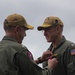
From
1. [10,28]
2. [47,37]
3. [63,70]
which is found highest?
[10,28]

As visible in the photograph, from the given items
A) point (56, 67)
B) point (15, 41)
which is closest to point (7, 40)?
point (15, 41)

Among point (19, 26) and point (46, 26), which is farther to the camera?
point (46, 26)

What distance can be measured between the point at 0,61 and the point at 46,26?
2.37 m

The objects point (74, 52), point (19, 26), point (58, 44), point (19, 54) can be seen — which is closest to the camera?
point (19, 54)

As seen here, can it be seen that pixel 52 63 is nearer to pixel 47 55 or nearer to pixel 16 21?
pixel 47 55

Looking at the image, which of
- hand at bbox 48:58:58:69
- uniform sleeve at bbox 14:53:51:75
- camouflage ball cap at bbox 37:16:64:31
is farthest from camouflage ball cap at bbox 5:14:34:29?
camouflage ball cap at bbox 37:16:64:31

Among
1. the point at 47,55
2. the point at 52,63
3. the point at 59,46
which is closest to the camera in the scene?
the point at 52,63

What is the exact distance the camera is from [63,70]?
377 inches

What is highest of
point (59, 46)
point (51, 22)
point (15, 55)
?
point (51, 22)

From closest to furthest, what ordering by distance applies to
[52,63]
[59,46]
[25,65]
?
[25,65]
[52,63]
[59,46]

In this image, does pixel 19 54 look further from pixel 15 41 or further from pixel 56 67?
pixel 56 67

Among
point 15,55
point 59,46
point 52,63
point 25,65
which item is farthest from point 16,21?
point 59,46

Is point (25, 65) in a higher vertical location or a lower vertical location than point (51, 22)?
lower

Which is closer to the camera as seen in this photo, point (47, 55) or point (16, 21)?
point (16, 21)
